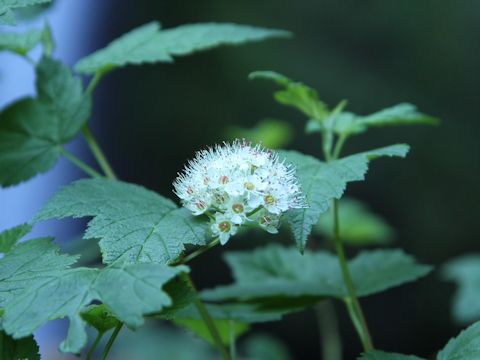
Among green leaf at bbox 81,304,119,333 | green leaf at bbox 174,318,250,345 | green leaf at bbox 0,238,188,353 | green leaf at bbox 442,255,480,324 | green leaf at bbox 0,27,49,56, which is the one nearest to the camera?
green leaf at bbox 0,238,188,353

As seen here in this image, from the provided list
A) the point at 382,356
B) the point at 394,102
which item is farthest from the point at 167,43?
the point at 394,102

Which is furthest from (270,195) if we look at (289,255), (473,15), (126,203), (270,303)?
(473,15)

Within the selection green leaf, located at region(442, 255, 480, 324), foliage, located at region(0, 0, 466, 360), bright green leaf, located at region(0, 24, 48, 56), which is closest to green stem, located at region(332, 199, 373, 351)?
foliage, located at region(0, 0, 466, 360)

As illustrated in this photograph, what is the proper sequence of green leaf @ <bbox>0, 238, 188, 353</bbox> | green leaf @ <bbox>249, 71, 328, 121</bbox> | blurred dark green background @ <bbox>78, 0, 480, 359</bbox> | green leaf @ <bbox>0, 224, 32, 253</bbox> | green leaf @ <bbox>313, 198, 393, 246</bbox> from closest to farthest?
green leaf @ <bbox>0, 238, 188, 353</bbox> → green leaf @ <bbox>0, 224, 32, 253</bbox> → green leaf @ <bbox>249, 71, 328, 121</bbox> → green leaf @ <bbox>313, 198, 393, 246</bbox> → blurred dark green background @ <bbox>78, 0, 480, 359</bbox>

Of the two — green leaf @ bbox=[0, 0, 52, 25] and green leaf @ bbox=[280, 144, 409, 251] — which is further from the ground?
green leaf @ bbox=[0, 0, 52, 25]

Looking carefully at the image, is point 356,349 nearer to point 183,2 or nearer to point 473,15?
point 473,15

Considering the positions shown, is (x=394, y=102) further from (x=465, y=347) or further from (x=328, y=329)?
(x=465, y=347)

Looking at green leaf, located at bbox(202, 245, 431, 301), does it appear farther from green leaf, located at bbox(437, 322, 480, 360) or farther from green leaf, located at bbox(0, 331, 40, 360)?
green leaf, located at bbox(0, 331, 40, 360)
